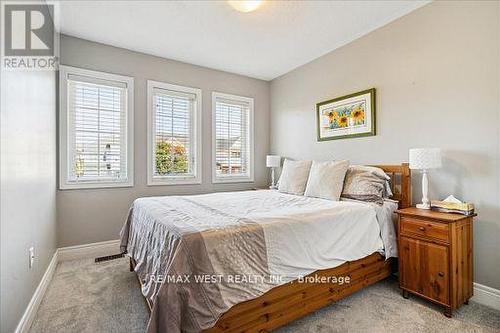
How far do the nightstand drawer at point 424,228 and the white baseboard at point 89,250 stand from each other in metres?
3.40

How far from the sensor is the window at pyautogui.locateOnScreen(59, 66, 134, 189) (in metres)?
3.06

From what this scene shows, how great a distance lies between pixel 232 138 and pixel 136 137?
160cm

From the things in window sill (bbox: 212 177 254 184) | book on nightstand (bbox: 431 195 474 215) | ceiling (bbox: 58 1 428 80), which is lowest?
book on nightstand (bbox: 431 195 474 215)

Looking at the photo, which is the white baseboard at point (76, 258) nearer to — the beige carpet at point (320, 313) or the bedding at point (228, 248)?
the beige carpet at point (320, 313)

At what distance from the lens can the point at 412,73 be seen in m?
2.59

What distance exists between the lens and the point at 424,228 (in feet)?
6.72

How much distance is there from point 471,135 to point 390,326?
1.75 metres

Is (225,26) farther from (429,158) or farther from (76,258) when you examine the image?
(76,258)

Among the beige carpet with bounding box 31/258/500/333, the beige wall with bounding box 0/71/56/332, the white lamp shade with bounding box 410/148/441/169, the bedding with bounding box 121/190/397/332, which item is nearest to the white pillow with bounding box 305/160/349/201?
the bedding with bounding box 121/190/397/332

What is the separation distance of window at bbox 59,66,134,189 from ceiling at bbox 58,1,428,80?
21.5 inches

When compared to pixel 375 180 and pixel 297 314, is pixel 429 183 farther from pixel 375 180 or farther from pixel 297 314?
pixel 297 314

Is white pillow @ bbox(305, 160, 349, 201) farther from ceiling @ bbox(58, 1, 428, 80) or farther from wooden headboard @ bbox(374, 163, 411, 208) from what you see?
ceiling @ bbox(58, 1, 428, 80)

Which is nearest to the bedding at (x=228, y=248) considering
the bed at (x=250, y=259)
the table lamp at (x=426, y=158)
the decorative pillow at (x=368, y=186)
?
the bed at (x=250, y=259)

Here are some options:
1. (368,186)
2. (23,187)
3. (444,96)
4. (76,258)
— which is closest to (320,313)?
(368,186)
